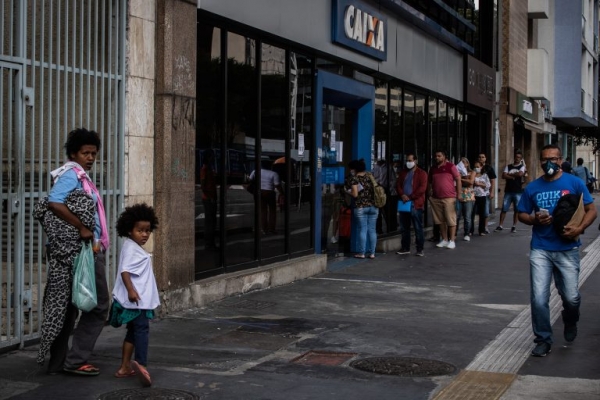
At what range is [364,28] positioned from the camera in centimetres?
1593

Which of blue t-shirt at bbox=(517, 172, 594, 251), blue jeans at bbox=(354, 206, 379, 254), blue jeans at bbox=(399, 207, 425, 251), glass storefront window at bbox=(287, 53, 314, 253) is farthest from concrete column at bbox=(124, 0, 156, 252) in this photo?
blue jeans at bbox=(399, 207, 425, 251)

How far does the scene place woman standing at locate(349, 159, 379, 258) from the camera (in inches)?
619

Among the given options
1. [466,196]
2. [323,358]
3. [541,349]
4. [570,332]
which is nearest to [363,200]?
[466,196]

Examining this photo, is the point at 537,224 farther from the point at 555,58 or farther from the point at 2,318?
the point at 555,58

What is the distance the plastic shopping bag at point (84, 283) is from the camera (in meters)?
6.89

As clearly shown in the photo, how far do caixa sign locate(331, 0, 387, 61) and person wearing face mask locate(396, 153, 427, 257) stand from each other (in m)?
2.08

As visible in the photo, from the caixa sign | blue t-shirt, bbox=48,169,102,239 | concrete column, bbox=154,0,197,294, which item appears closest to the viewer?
blue t-shirt, bbox=48,169,102,239

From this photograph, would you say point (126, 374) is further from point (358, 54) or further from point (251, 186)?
point (358, 54)

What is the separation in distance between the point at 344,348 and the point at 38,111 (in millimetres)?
3268

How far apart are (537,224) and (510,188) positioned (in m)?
14.2

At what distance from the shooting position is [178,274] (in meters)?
10.1

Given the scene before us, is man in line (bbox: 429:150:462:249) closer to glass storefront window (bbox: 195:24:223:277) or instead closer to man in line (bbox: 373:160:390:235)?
man in line (bbox: 373:160:390:235)

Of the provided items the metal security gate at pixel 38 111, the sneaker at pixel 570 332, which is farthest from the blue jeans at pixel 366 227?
the sneaker at pixel 570 332

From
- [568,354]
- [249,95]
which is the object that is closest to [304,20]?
[249,95]
